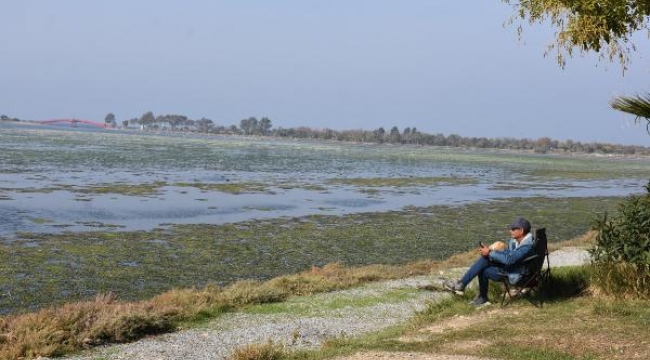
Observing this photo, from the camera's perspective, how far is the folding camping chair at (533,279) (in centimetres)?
929

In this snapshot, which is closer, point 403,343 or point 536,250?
point 403,343

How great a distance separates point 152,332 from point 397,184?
114ft

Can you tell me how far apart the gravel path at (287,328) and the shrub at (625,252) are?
270 cm

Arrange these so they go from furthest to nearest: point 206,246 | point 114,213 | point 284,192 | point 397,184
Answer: point 397,184, point 284,192, point 114,213, point 206,246

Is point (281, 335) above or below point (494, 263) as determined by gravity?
below

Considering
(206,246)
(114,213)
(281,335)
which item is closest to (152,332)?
(281,335)

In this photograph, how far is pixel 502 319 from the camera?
8.62m

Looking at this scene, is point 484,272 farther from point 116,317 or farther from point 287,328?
point 116,317

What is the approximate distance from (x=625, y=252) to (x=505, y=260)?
146cm

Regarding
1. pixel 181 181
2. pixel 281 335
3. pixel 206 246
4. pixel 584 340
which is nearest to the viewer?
pixel 584 340

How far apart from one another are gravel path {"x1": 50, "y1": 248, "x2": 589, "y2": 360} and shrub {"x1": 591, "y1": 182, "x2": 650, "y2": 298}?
2701 mm

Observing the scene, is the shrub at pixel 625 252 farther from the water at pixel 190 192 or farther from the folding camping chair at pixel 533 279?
the water at pixel 190 192

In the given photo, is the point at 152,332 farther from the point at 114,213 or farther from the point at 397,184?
the point at 397,184

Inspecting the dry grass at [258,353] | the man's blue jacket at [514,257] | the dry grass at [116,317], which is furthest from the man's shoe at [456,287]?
the dry grass at [258,353]
